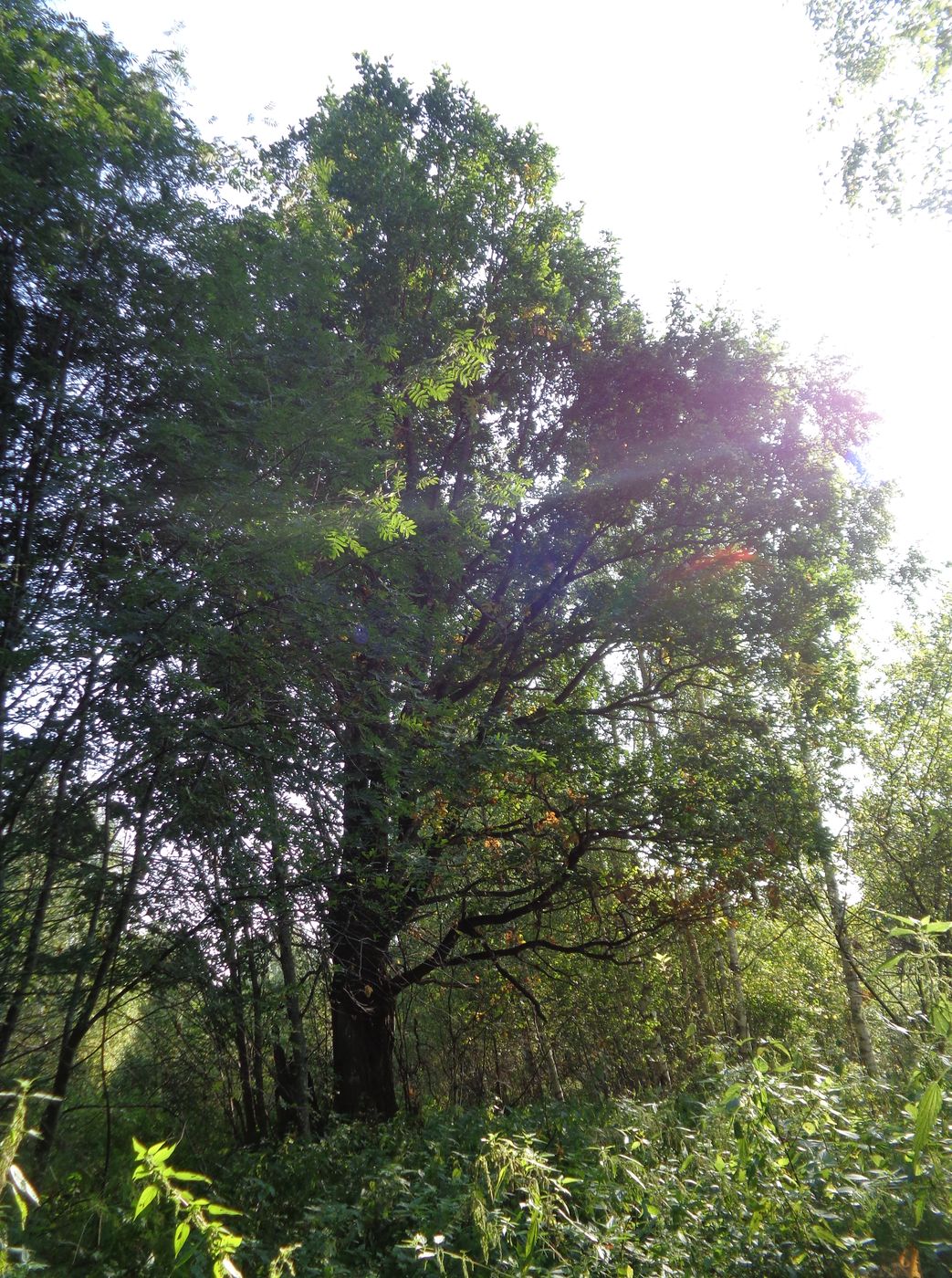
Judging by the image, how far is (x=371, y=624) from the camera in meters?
5.51

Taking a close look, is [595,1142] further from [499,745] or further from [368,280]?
[368,280]

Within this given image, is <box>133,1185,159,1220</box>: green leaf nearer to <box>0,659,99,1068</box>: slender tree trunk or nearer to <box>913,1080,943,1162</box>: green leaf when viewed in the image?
<box>913,1080,943,1162</box>: green leaf

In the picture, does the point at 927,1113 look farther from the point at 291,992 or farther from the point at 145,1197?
the point at 291,992

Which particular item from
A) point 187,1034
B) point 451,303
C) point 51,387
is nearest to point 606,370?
point 451,303

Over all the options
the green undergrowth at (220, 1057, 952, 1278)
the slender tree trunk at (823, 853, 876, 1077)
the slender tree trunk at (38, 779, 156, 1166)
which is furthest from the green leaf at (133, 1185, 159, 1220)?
the slender tree trunk at (823, 853, 876, 1077)

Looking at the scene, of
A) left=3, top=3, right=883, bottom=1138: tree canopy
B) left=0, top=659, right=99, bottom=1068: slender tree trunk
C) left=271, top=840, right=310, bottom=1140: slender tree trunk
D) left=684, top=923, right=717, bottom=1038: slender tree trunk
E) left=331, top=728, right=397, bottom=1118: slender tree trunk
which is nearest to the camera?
left=0, top=659, right=99, bottom=1068: slender tree trunk

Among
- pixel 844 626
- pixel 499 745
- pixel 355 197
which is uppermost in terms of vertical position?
pixel 355 197

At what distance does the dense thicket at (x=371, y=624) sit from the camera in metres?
3.96

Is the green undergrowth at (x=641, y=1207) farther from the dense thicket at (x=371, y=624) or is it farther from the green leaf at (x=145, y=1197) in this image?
the dense thicket at (x=371, y=624)

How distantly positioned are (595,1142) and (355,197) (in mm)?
8206

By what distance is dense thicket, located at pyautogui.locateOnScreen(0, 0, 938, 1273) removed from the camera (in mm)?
3959

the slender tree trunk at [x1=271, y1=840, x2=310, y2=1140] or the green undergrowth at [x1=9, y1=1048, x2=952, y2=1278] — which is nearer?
the green undergrowth at [x1=9, y1=1048, x2=952, y2=1278]

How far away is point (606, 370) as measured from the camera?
838 centimetres

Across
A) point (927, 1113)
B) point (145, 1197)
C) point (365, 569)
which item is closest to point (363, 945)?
point (365, 569)
